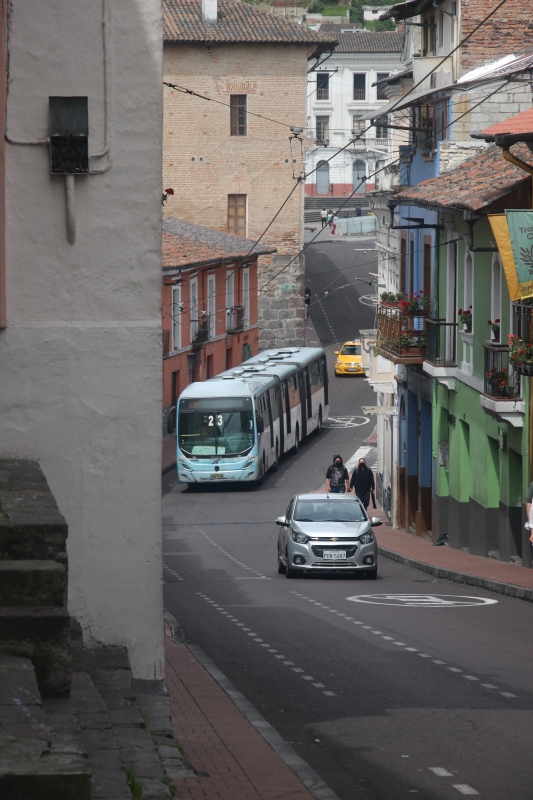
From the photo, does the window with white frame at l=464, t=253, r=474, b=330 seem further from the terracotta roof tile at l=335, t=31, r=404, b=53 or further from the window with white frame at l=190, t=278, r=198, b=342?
the terracotta roof tile at l=335, t=31, r=404, b=53

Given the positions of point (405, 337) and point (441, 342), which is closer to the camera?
point (441, 342)

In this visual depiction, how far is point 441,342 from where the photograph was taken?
28562 mm

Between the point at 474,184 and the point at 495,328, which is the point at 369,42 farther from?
the point at 495,328

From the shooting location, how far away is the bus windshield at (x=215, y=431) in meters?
36.3

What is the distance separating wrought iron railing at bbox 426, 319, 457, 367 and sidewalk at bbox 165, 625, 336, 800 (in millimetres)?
16655

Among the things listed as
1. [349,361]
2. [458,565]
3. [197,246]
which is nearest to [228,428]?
[458,565]

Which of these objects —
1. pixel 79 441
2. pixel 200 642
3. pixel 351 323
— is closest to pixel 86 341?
pixel 79 441

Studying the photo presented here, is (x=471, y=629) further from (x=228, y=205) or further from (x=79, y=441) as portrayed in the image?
(x=228, y=205)

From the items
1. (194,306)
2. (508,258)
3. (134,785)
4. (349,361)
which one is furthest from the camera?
(349,361)

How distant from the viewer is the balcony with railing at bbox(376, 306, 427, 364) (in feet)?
96.5

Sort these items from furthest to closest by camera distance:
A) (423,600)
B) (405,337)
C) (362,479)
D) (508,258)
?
(362,479) → (405,337) → (508,258) → (423,600)

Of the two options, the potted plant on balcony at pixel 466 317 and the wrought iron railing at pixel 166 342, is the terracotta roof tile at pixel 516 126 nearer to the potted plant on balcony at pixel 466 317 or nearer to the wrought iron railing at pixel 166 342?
the potted plant on balcony at pixel 466 317

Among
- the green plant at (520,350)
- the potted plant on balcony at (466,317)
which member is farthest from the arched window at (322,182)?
the green plant at (520,350)

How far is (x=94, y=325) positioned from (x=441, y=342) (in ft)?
64.9
